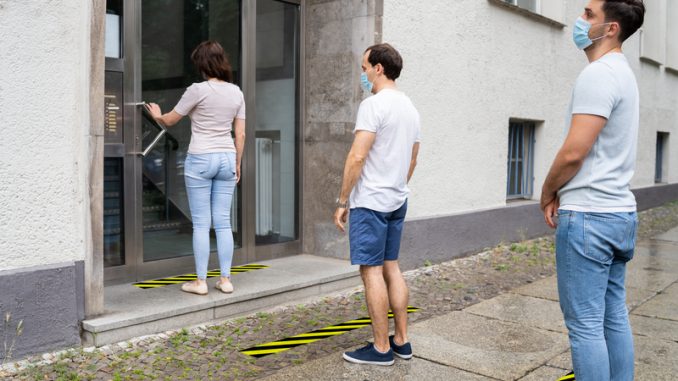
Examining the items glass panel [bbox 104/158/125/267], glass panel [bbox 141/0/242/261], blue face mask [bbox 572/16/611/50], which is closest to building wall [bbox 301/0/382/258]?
glass panel [bbox 141/0/242/261]

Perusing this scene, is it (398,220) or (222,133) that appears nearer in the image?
(398,220)

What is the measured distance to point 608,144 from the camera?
2865 mm

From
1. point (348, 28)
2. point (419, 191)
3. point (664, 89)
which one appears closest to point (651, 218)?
point (664, 89)

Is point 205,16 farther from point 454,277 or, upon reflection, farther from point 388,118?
point 454,277

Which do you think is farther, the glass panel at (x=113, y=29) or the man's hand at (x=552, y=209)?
the glass panel at (x=113, y=29)

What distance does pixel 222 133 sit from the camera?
512cm

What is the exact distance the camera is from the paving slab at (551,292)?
236 inches

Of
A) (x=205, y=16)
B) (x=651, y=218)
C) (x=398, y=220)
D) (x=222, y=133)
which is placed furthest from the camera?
(x=651, y=218)

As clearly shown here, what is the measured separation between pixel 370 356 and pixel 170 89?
3.02 meters

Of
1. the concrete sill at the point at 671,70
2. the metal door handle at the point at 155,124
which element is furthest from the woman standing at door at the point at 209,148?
the concrete sill at the point at 671,70

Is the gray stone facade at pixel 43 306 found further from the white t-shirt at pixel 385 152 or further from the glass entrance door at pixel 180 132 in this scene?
the white t-shirt at pixel 385 152

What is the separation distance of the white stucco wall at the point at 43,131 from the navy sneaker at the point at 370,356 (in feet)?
5.93

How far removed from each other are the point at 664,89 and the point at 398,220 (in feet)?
39.6

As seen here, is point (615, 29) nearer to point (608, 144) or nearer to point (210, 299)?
point (608, 144)
